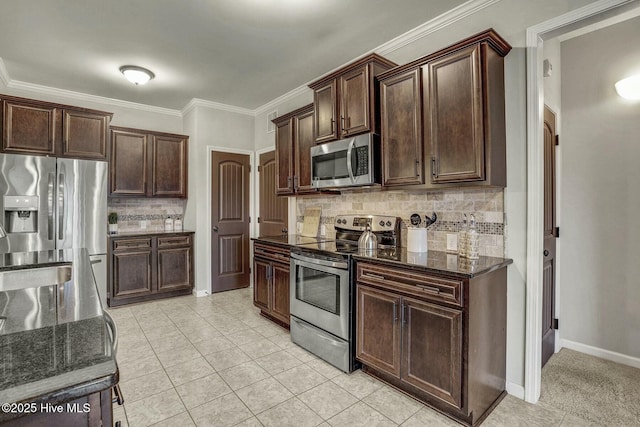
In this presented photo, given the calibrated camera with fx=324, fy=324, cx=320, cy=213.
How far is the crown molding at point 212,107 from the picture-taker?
15.4ft

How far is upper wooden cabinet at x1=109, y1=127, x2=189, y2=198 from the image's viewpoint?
4.39 m

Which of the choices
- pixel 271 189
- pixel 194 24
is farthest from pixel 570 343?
pixel 194 24

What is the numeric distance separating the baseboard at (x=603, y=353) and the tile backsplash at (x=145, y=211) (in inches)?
201

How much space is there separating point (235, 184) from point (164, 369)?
9.78 ft

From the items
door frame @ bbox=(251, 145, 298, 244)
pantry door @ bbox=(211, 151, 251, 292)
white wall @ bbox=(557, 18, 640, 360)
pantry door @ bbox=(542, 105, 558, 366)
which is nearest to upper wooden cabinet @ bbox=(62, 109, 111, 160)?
Answer: pantry door @ bbox=(211, 151, 251, 292)

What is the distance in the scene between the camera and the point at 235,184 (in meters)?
5.02

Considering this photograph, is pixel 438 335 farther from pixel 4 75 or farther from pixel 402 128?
pixel 4 75

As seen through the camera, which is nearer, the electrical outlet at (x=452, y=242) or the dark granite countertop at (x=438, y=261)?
the dark granite countertop at (x=438, y=261)

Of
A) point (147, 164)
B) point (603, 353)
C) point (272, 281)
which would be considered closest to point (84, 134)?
point (147, 164)

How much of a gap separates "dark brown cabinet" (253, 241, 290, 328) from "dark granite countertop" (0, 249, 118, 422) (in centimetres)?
211

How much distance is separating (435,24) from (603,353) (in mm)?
3097

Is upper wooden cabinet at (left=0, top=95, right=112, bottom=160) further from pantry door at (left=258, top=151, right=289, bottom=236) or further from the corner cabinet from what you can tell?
the corner cabinet

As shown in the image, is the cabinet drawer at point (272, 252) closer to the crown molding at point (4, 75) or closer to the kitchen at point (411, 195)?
the kitchen at point (411, 195)

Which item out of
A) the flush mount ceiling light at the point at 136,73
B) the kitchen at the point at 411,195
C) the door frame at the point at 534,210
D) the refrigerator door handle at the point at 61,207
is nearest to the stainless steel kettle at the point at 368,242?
the kitchen at the point at 411,195
